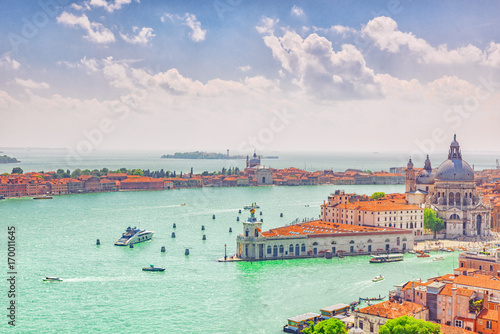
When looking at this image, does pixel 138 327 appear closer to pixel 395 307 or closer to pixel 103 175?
pixel 395 307

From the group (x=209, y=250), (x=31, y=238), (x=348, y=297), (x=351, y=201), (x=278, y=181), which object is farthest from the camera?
(x=278, y=181)

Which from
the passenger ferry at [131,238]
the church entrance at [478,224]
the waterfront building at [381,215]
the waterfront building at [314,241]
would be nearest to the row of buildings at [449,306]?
the waterfront building at [314,241]

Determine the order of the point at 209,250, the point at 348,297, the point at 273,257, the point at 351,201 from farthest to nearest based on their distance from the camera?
the point at 351,201 → the point at 209,250 → the point at 273,257 → the point at 348,297

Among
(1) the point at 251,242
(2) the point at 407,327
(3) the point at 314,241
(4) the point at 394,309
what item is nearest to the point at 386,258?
(3) the point at 314,241

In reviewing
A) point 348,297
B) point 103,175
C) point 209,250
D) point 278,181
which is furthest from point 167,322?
point 278,181

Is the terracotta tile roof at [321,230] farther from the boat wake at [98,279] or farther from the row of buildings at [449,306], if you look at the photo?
the row of buildings at [449,306]

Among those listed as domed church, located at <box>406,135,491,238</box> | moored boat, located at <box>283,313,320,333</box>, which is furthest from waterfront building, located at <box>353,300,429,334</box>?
domed church, located at <box>406,135,491,238</box>

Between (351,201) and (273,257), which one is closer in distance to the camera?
(273,257)

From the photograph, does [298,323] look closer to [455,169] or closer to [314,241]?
[314,241]
